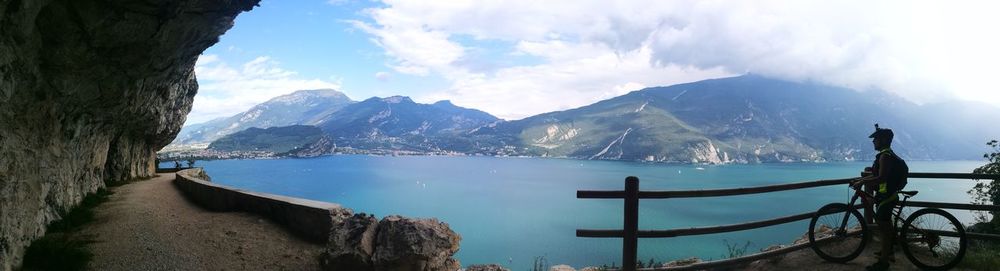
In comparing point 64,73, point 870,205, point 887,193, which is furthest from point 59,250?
point 870,205

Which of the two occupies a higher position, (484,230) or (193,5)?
(193,5)

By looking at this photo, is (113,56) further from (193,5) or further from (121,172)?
(121,172)

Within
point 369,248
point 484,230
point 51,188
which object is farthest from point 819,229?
point 484,230

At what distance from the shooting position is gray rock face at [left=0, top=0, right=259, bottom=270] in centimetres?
668

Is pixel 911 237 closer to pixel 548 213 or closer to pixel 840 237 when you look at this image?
pixel 840 237

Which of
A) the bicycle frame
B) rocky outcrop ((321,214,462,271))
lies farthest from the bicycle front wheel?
rocky outcrop ((321,214,462,271))

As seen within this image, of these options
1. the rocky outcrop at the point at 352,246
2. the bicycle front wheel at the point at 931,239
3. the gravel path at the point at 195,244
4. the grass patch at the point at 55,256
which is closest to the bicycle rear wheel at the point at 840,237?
the bicycle front wheel at the point at 931,239

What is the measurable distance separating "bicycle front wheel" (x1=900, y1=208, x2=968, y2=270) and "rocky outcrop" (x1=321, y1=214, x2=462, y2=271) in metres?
6.35

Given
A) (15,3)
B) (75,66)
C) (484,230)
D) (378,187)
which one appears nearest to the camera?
(15,3)

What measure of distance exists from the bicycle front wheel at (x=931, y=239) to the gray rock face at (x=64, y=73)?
451 inches

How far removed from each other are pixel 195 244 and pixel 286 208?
1.63m

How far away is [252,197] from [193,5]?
4354mm

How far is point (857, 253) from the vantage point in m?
6.75

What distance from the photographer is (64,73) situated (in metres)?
8.05
